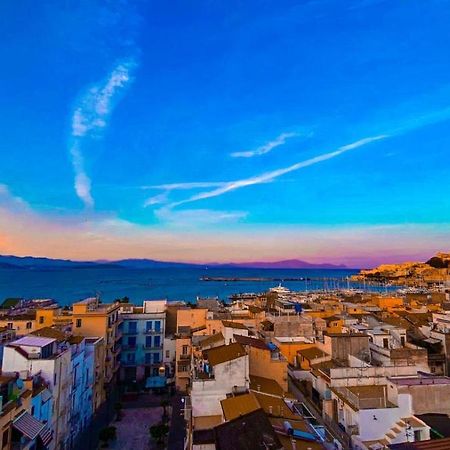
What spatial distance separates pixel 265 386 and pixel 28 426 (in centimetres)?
1293

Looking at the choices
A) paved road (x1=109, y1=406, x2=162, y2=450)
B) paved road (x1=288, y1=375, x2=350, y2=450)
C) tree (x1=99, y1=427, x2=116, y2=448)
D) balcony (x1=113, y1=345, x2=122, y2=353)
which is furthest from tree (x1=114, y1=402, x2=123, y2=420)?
paved road (x1=288, y1=375, x2=350, y2=450)

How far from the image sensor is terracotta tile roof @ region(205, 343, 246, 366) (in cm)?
2197

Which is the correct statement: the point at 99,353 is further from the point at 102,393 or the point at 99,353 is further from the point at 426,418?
the point at 426,418

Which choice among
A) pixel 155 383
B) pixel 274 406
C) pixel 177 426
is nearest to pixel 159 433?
pixel 177 426

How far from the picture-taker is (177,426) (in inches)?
1231

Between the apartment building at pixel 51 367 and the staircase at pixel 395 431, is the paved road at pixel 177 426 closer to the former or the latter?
the apartment building at pixel 51 367

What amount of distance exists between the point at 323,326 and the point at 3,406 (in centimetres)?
3266

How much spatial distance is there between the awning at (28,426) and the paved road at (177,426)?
11722 millimetres

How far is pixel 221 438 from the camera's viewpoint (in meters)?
14.7

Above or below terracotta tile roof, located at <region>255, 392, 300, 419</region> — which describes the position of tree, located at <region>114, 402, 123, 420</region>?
below

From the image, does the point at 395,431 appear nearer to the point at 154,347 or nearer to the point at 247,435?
the point at 247,435

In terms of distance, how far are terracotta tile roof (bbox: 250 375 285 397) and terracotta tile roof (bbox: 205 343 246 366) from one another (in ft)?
7.51

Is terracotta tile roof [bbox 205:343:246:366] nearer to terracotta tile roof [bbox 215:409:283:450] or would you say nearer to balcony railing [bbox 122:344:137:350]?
terracotta tile roof [bbox 215:409:283:450]

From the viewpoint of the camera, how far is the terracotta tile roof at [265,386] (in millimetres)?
22688
